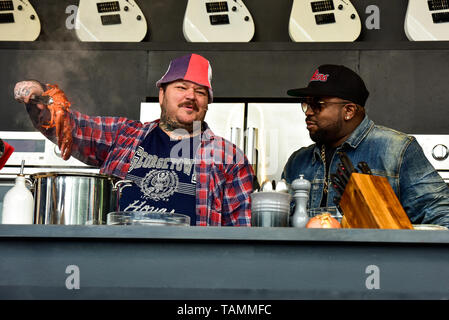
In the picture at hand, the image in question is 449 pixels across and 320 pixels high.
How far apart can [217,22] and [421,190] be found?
204cm

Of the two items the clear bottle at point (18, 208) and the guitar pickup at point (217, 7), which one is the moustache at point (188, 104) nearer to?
the clear bottle at point (18, 208)

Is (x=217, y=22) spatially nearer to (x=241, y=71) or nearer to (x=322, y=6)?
(x=241, y=71)

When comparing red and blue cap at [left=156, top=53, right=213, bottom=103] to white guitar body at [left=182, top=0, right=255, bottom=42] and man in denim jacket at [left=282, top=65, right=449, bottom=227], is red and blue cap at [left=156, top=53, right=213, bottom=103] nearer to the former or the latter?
man in denim jacket at [left=282, top=65, right=449, bottom=227]

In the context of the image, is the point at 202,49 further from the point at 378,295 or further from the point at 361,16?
the point at 378,295

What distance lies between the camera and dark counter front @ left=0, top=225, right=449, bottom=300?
5.29ft

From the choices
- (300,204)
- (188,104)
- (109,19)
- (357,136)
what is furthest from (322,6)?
(300,204)

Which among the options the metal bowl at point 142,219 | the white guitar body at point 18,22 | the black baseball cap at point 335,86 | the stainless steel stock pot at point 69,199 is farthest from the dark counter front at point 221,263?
the white guitar body at point 18,22

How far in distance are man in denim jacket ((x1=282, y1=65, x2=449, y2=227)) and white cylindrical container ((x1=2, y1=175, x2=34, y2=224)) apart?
1.24 metres

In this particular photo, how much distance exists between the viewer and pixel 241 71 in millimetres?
4199

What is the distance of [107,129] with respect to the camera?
120 inches

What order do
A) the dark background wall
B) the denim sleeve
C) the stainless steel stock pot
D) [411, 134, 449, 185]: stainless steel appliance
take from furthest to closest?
1. the dark background wall
2. [411, 134, 449, 185]: stainless steel appliance
3. the denim sleeve
4. the stainless steel stock pot

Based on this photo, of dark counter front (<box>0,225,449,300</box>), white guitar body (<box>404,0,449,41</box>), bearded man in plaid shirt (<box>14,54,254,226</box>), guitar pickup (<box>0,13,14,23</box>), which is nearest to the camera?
dark counter front (<box>0,225,449,300</box>)

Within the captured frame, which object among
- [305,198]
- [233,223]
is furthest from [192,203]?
[305,198]

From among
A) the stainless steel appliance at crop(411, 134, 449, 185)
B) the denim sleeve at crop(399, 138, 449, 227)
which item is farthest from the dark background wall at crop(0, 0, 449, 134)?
the denim sleeve at crop(399, 138, 449, 227)
